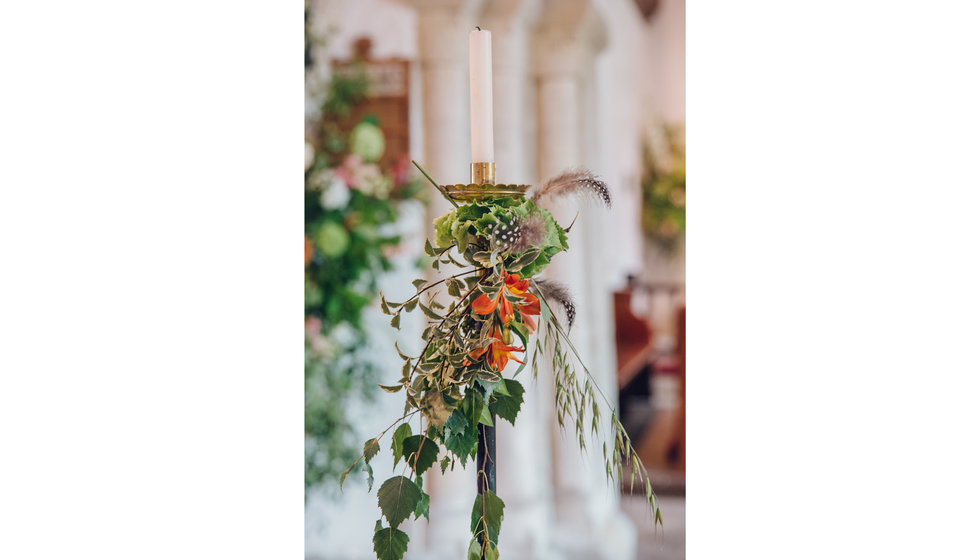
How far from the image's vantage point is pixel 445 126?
1.64 m

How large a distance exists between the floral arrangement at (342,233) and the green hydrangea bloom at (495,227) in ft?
3.37

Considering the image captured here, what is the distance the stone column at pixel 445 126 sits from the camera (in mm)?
1627

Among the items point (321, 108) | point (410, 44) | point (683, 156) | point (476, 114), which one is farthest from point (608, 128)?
point (476, 114)

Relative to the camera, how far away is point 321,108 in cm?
171

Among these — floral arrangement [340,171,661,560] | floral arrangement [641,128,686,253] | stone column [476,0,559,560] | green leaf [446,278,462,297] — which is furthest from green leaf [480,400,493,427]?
floral arrangement [641,128,686,253]

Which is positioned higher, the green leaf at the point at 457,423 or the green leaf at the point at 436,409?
the green leaf at the point at 436,409

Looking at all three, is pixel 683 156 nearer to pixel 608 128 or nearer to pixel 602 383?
pixel 608 128

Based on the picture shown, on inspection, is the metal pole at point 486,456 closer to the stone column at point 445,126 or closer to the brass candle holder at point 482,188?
the brass candle holder at point 482,188

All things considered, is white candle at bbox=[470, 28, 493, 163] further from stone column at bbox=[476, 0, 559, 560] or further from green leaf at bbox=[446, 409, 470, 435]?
stone column at bbox=[476, 0, 559, 560]

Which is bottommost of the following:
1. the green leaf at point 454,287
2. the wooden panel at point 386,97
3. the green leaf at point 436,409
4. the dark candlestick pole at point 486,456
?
the dark candlestick pole at point 486,456

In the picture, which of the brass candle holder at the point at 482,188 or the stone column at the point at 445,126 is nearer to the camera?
the brass candle holder at the point at 482,188

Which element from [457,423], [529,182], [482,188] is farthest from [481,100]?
[529,182]

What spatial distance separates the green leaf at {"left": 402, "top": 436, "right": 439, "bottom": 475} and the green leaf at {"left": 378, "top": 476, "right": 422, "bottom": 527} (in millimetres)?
16

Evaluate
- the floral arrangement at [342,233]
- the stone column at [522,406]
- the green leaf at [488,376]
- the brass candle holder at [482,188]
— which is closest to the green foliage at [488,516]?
the green leaf at [488,376]
